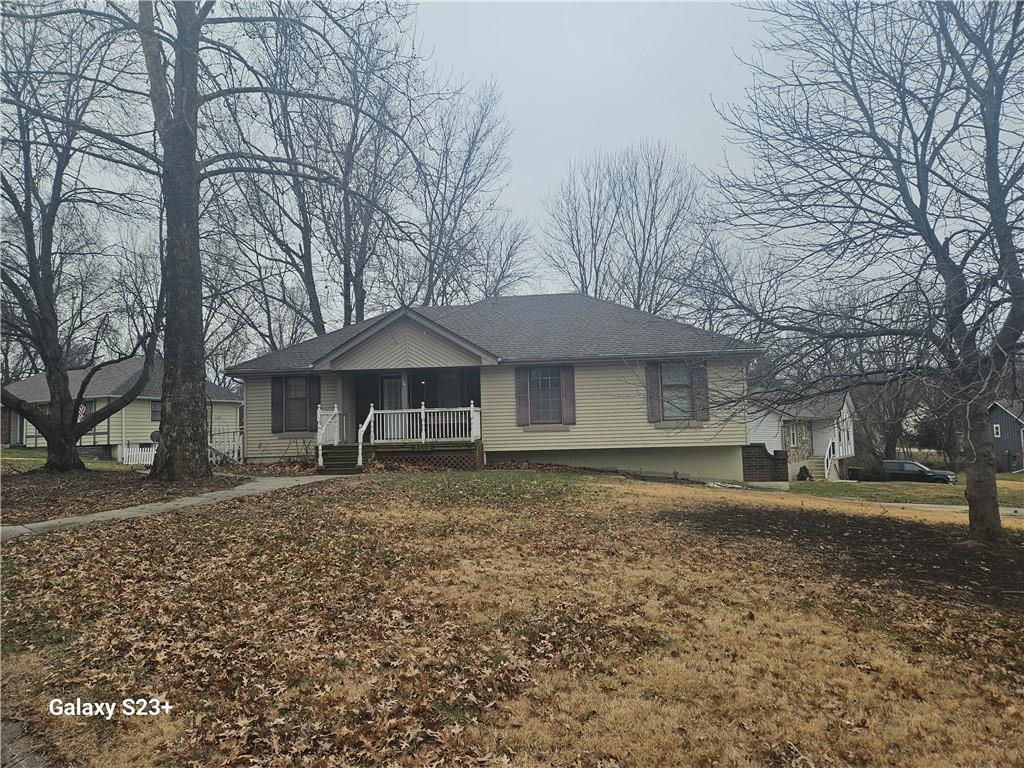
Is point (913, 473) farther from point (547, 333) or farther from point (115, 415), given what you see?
point (115, 415)

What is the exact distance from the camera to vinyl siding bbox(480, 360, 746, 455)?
17.4 metres

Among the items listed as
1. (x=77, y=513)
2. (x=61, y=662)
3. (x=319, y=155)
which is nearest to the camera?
(x=61, y=662)

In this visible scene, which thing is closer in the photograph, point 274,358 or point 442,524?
point 442,524

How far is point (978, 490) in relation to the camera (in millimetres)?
8188

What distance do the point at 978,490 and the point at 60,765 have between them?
33.0ft

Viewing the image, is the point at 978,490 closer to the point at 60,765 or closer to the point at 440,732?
the point at 440,732

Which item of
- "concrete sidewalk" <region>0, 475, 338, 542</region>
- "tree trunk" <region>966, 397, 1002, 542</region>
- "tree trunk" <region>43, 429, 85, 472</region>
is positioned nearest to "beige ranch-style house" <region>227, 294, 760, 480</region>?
"concrete sidewalk" <region>0, 475, 338, 542</region>

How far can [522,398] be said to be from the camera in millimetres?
17703

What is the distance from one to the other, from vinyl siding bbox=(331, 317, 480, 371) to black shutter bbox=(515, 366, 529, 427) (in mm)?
1682

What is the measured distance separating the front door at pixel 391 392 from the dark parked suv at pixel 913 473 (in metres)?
27.4

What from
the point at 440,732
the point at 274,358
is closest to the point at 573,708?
the point at 440,732

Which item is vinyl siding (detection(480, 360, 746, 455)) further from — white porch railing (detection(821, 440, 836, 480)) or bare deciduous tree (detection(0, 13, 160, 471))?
white porch railing (detection(821, 440, 836, 480))

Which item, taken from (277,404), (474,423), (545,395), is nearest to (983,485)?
(545,395)

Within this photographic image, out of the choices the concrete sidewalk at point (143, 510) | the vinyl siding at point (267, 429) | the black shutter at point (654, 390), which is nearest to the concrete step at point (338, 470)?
the concrete sidewalk at point (143, 510)
